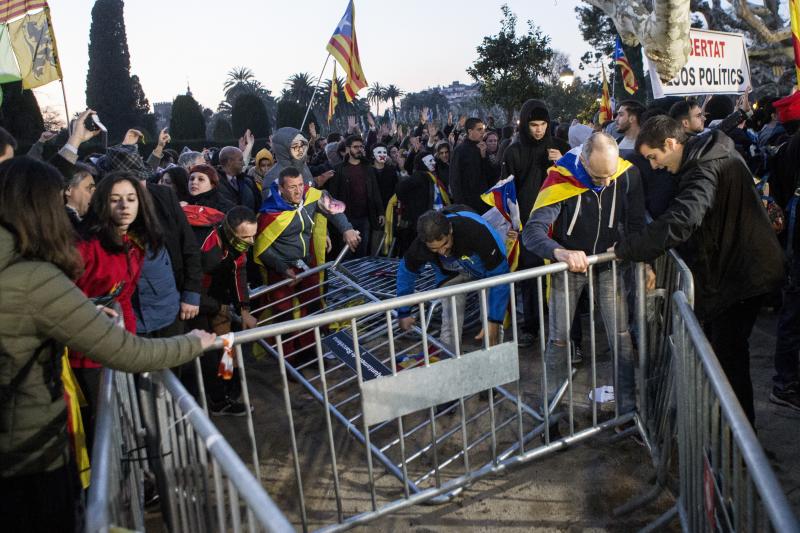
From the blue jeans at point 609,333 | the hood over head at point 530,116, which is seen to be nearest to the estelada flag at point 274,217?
the hood over head at point 530,116

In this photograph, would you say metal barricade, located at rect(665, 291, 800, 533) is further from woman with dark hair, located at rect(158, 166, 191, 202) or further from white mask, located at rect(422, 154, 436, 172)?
white mask, located at rect(422, 154, 436, 172)

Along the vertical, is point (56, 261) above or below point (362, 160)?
below

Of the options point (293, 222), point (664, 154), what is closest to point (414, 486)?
point (664, 154)

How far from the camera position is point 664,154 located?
A: 376 centimetres

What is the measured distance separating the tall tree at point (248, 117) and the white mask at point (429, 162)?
124 ft

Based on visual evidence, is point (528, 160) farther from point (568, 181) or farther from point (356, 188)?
point (356, 188)

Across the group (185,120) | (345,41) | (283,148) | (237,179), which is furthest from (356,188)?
(185,120)

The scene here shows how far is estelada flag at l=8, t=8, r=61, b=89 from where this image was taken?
7062 mm

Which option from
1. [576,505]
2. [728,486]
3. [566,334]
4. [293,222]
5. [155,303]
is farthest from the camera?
[293,222]

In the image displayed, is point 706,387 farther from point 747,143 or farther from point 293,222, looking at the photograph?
point 747,143

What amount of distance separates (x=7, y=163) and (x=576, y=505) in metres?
3.21

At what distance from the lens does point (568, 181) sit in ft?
14.1

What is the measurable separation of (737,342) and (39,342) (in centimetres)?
359

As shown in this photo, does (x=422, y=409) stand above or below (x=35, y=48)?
below
